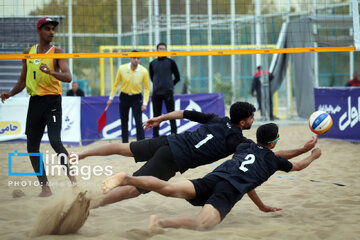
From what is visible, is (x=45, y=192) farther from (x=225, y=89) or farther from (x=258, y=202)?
(x=225, y=89)

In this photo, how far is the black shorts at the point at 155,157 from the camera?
12.0 ft

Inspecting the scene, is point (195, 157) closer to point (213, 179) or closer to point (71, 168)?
point (213, 179)

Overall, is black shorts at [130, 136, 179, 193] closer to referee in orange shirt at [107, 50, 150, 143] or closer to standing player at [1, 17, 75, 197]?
standing player at [1, 17, 75, 197]

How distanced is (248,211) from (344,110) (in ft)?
17.7

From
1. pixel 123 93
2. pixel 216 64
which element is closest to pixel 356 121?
pixel 123 93

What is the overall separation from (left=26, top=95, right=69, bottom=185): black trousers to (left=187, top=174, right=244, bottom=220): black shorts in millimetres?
1589

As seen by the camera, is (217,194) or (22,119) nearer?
(217,194)

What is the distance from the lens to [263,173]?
354cm

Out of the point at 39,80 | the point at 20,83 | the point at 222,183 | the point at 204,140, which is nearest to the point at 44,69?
the point at 39,80

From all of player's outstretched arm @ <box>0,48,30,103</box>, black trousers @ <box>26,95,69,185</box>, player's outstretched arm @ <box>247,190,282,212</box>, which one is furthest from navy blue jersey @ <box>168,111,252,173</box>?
player's outstretched arm @ <box>0,48,30,103</box>

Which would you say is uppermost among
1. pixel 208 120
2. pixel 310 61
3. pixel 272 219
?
pixel 310 61

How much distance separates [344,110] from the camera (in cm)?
880

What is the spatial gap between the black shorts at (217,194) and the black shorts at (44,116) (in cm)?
169

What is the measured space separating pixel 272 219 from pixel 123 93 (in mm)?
4236
